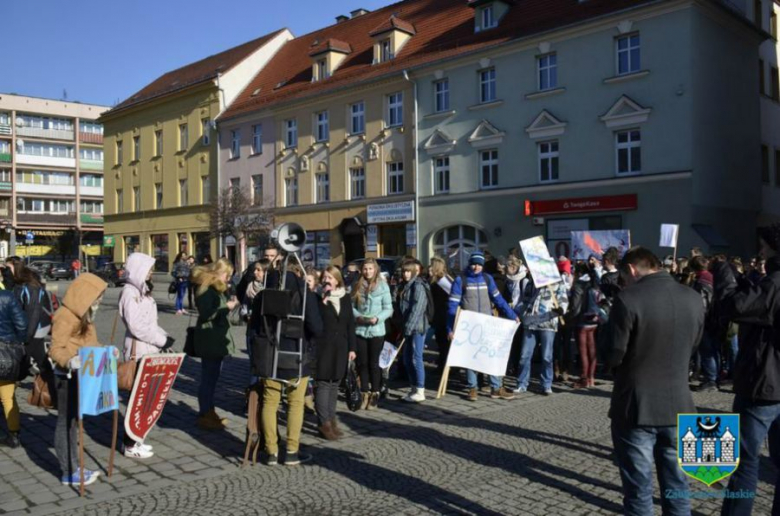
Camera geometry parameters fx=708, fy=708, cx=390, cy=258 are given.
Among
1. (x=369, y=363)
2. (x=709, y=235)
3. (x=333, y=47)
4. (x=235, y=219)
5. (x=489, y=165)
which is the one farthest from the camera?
(x=333, y=47)

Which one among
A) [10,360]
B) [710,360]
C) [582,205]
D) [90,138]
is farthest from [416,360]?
[90,138]

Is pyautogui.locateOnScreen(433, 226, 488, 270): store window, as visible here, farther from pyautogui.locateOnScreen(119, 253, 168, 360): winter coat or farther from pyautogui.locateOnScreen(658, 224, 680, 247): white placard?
pyautogui.locateOnScreen(119, 253, 168, 360): winter coat

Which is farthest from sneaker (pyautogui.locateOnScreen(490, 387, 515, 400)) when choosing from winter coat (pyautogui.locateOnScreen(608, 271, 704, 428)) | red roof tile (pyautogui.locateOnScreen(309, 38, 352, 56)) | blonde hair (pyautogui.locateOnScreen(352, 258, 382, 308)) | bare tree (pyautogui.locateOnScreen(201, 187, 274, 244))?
red roof tile (pyautogui.locateOnScreen(309, 38, 352, 56))

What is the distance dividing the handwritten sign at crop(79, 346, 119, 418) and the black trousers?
10.8 ft

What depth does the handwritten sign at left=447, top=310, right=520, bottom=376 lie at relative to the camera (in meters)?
8.99

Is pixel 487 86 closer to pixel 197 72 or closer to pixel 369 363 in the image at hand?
pixel 369 363

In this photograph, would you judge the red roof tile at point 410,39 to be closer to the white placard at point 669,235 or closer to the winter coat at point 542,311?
the white placard at point 669,235

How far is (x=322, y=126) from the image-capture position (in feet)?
113

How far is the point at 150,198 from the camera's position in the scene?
45.5 m

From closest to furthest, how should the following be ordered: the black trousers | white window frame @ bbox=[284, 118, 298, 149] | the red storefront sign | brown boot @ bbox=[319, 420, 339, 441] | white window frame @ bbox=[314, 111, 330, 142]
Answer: brown boot @ bbox=[319, 420, 339, 441]
the black trousers
the red storefront sign
white window frame @ bbox=[314, 111, 330, 142]
white window frame @ bbox=[284, 118, 298, 149]

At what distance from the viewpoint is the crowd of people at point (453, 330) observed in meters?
3.96

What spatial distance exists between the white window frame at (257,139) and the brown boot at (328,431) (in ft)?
105

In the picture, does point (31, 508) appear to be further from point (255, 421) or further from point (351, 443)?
point (351, 443)

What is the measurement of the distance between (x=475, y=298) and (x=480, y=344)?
622 mm
